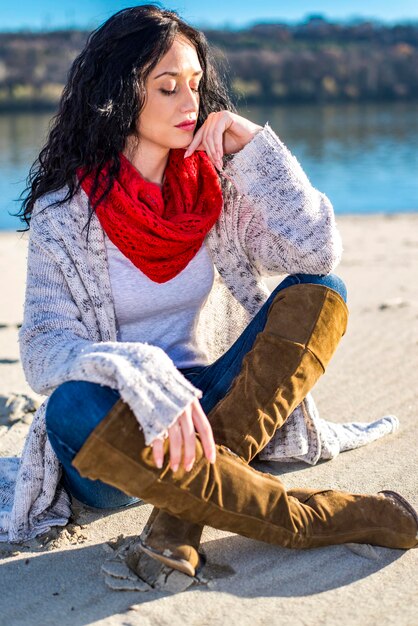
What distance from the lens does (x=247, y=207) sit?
2.43 m

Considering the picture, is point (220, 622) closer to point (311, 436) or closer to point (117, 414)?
point (117, 414)

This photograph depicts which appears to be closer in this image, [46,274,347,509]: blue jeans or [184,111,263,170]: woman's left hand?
[46,274,347,509]: blue jeans

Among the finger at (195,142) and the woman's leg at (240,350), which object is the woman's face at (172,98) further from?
the woman's leg at (240,350)

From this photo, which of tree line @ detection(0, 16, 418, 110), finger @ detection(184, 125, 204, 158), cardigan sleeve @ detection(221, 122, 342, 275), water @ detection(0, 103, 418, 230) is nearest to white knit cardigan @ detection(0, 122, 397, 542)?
cardigan sleeve @ detection(221, 122, 342, 275)

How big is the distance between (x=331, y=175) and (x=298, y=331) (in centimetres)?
1321

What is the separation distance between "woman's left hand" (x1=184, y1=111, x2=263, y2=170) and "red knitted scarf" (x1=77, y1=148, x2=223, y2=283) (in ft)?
0.24

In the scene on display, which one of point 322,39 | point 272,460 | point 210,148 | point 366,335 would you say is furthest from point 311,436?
point 322,39

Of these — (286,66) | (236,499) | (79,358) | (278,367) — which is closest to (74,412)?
(79,358)

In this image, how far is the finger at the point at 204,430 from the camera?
5.76 ft

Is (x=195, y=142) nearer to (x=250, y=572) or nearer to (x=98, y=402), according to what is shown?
(x=98, y=402)

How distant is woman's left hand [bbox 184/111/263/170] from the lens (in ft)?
7.67

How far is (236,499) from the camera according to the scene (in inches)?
71.9

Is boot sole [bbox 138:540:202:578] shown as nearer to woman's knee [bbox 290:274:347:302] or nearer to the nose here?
woman's knee [bbox 290:274:347:302]

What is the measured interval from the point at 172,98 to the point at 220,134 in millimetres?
160
